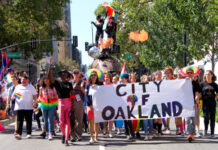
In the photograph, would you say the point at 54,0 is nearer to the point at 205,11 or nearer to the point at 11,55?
the point at 11,55

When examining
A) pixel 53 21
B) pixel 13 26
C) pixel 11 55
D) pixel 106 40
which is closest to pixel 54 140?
pixel 106 40

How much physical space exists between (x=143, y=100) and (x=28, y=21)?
1108 inches

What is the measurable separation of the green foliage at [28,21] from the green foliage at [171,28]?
601 centimetres

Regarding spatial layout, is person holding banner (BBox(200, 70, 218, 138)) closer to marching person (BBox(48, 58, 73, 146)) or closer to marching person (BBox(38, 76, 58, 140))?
marching person (BBox(48, 58, 73, 146))

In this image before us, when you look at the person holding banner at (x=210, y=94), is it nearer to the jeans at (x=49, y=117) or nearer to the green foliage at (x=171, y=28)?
the jeans at (x=49, y=117)

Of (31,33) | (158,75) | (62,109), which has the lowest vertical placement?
(62,109)

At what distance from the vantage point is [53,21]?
132 ft

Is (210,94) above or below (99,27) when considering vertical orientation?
below

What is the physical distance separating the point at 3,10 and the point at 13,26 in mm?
1491

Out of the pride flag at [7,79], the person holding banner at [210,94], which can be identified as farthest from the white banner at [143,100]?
the pride flag at [7,79]

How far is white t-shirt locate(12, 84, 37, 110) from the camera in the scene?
40.2 ft

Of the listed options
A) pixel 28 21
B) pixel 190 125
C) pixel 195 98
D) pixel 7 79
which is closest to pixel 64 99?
pixel 190 125

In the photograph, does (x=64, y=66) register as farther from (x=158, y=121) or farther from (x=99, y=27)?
(x=158, y=121)

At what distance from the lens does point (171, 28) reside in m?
33.3
